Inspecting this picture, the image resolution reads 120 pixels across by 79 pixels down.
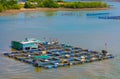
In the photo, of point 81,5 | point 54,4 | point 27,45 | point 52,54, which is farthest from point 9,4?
point 52,54

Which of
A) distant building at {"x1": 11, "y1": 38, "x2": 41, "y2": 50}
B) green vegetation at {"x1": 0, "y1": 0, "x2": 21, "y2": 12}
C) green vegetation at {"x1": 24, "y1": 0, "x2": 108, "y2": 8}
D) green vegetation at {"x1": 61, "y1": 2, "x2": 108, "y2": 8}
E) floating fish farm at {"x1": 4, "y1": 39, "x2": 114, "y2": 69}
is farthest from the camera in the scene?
green vegetation at {"x1": 61, "y1": 2, "x2": 108, "y2": 8}

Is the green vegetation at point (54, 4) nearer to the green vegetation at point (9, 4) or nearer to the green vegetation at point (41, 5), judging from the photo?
the green vegetation at point (41, 5)

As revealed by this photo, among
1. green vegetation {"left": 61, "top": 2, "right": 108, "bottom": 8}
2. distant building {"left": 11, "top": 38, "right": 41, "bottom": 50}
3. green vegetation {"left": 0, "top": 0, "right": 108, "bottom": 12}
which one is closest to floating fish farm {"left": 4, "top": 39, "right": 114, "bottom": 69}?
distant building {"left": 11, "top": 38, "right": 41, "bottom": 50}

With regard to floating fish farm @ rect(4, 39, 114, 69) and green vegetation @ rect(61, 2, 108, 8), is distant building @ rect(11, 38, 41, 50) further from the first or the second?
green vegetation @ rect(61, 2, 108, 8)

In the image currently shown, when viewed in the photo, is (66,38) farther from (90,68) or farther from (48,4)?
(48,4)

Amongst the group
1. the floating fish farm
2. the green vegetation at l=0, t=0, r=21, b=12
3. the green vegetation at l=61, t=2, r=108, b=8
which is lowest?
the green vegetation at l=61, t=2, r=108, b=8

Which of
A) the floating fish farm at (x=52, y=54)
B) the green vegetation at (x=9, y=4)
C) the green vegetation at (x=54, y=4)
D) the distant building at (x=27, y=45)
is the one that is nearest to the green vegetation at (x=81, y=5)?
the green vegetation at (x=54, y=4)

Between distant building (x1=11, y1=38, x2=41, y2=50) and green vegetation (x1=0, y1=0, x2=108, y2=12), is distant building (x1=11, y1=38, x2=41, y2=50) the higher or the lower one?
the higher one

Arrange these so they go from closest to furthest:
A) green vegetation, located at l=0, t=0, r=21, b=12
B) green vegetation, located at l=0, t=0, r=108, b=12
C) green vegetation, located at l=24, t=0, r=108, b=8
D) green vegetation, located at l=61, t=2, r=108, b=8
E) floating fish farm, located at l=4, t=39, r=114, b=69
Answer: floating fish farm, located at l=4, t=39, r=114, b=69
green vegetation, located at l=0, t=0, r=21, b=12
green vegetation, located at l=0, t=0, r=108, b=12
green vegetation, located at l=24, t=0, r=108, b=8
green vegetation, located at l=61, t=2, r=108, b=8
